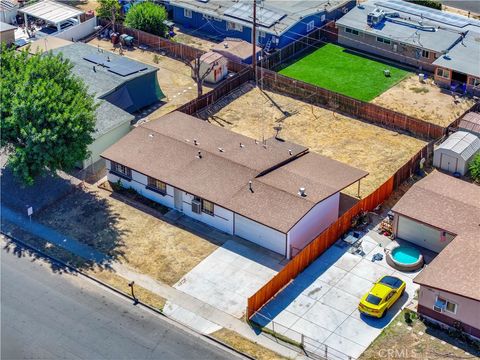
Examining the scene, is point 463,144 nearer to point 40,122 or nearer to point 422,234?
point 422,234

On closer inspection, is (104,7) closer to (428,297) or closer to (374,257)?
(374,257)

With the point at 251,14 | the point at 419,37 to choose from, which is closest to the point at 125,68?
the point at 251,14

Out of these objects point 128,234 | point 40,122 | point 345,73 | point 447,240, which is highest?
point 40,122

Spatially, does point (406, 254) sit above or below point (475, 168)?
below

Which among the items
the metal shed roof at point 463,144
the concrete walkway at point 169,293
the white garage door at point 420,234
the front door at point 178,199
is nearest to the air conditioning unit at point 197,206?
the front door at point 178,199

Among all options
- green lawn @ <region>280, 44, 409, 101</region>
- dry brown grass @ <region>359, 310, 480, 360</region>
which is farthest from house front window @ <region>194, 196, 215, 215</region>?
green lawn @ <region>280, 44, 409, 101</region>

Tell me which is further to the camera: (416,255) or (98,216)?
(98,216)

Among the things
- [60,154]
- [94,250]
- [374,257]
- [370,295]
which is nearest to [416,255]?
[374,257]
